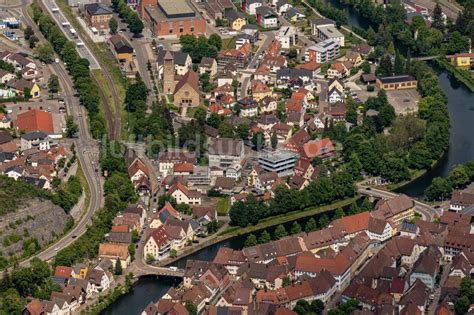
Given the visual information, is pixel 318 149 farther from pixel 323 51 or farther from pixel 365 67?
pixel 323 51

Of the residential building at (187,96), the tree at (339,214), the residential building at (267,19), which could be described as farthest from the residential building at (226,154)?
the residential building at (267,19)

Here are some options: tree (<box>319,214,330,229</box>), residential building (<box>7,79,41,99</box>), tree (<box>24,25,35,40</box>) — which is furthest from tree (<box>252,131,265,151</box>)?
tree (<box>24,25,35,40</box>)

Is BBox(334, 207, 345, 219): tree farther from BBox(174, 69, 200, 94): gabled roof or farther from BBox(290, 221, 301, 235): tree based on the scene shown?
BBox(174, 69, 200, 94): gabled roof

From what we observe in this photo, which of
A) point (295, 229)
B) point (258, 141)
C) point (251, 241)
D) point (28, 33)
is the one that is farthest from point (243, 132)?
point (28, 33)

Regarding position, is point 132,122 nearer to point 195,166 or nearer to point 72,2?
point 195,166

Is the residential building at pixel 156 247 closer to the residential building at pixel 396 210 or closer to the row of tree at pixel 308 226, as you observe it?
the row of tree at pixel 308 226
